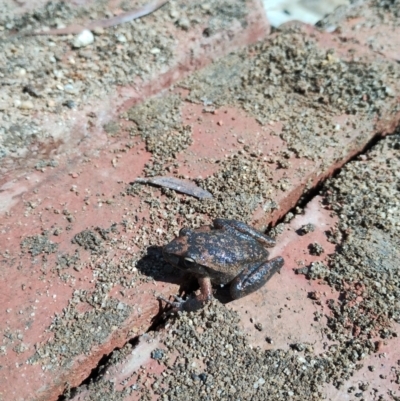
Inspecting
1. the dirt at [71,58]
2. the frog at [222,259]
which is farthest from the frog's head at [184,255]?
the dirt at [71,58]

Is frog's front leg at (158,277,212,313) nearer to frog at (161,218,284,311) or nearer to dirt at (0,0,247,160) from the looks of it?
frog at (161,218,284,311)

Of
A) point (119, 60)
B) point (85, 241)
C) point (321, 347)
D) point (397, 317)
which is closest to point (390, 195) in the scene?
point (397, 317)

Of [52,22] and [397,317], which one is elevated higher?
[52,22]

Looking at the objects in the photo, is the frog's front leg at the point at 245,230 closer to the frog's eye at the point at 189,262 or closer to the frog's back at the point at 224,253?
the frog's back at the point at 224,253

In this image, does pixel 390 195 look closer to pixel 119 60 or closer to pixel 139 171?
pixel 139 171

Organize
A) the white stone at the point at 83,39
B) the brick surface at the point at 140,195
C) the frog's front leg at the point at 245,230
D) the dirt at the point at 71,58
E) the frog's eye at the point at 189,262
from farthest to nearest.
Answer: the white stone at the point at 83,39, the dirt at the point at 71,58, the frog's front leg at the point at 245,230, the frog's eye at the point at 189,262, the brick surface at the point at 140,195

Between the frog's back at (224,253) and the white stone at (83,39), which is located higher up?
the white stone at (83,39)

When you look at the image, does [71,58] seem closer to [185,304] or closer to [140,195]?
[140,195]
